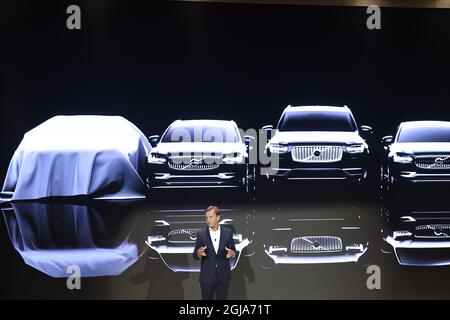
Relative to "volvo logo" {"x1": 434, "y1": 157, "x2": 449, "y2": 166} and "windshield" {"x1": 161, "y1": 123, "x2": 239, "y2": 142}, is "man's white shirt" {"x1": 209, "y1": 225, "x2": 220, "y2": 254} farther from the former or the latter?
"volvo logo" {"x1": 434, "y1": 157, "x2": 449, "y2": 166}

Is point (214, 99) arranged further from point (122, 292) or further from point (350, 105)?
point (122, 292)

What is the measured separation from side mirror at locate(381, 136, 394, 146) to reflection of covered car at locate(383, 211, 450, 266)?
2.55 ft

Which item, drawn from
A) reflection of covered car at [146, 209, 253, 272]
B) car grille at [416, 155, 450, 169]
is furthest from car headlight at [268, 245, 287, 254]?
car grille at [416, 155, 450, 169]

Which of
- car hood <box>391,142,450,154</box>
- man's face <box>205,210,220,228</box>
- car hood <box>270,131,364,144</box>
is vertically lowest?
Result: man's face <box>205,210,220,228</box>

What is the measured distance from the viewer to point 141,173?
241 inches

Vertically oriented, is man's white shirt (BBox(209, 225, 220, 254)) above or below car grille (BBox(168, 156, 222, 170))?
below

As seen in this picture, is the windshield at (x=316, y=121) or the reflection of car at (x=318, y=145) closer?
the reflection of car at (x=318, y=145)

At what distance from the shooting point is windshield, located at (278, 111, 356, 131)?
6289 mm

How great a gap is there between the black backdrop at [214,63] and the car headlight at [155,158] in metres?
0.28

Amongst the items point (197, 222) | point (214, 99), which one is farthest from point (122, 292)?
point (214, 99)

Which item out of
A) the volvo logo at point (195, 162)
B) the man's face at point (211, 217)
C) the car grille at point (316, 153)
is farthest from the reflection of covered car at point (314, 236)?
the man's face at point (211, 217)

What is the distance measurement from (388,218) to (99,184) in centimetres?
303

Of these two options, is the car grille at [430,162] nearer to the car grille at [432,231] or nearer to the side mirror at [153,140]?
the car grille at [432,231]

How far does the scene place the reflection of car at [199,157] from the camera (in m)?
6.06
